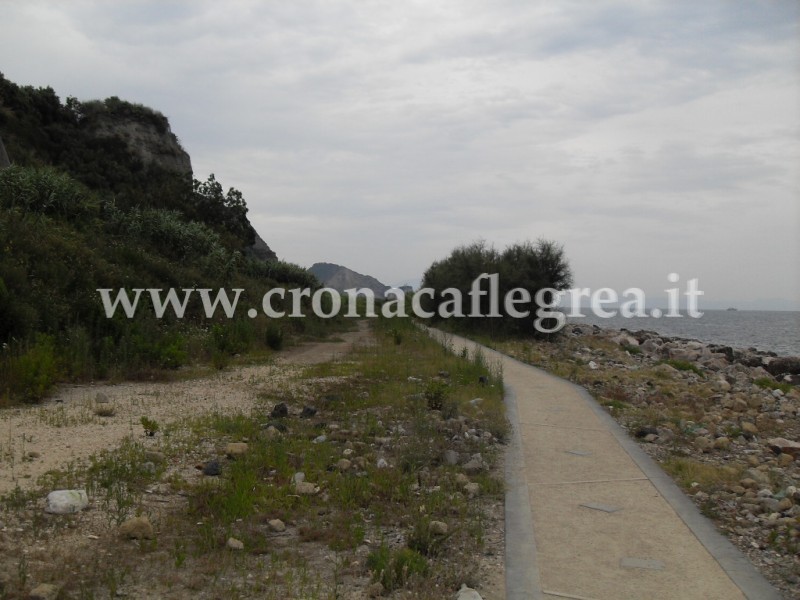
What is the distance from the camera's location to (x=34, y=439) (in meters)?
7.30

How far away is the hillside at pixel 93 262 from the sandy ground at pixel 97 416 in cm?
75

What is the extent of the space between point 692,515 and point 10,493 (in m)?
5.54

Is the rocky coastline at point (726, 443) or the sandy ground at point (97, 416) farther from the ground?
the sandy ground at point (97, 416)

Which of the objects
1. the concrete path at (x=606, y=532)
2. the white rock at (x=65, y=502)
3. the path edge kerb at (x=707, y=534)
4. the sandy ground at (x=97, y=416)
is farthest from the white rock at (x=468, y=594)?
the sandy ground at (x=97, y=416)

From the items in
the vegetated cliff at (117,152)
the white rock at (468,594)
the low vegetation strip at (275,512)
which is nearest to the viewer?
the white rock at (468,594)

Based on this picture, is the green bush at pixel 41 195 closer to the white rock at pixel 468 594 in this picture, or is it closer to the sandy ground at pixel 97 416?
the sandy ground at pixel 97 416

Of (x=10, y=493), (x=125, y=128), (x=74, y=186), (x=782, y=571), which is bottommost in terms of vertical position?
(x=782, y=571)

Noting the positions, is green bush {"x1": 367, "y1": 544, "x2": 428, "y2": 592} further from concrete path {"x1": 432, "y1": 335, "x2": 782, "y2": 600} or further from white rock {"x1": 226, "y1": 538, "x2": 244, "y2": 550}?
white rock {"x1": 226, "y1": 538, "x2": 244, "y2": 550}

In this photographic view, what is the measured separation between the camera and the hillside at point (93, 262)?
39.3 ft

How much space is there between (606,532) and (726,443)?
4023 millimetres

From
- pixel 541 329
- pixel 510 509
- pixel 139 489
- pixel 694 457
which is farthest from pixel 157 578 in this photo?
pixel 541 329

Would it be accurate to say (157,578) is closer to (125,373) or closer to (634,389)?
(125,373)

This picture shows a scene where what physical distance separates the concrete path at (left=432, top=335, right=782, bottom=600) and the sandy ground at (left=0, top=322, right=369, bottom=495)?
4044 millimetres

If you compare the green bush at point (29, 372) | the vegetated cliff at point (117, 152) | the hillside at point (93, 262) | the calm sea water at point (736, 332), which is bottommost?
the calm sea water at point (736, 332)
